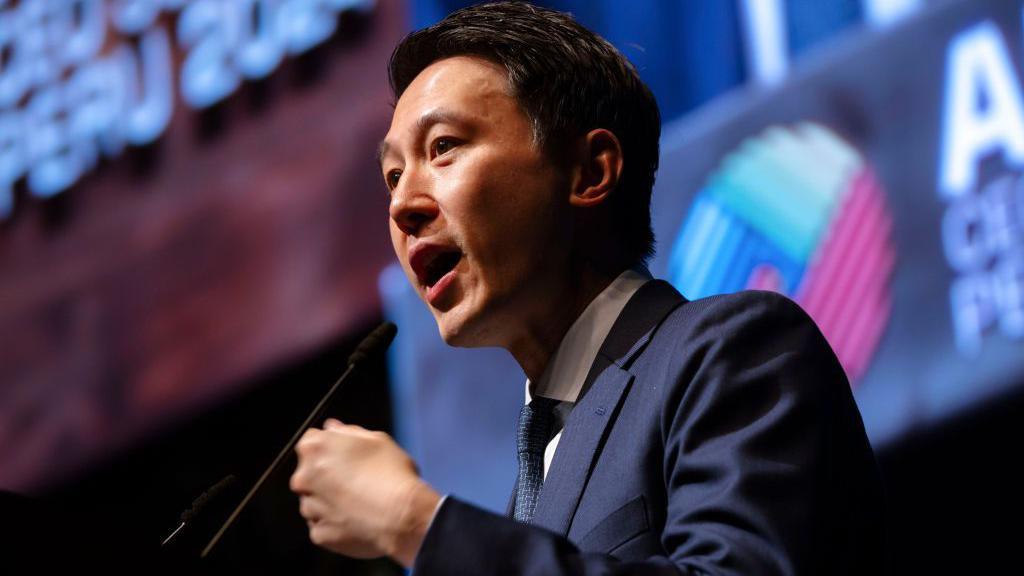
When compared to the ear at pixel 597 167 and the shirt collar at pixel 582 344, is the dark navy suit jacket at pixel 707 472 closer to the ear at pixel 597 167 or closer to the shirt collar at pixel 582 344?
the shirt collar at pixel 582 344

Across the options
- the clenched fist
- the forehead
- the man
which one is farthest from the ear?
the clenched fist

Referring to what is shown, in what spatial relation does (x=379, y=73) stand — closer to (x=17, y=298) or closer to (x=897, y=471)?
(x=17, y=298)

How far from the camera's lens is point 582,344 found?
1642mm

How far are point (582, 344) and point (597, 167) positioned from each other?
273mm

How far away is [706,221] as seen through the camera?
2.73 metres

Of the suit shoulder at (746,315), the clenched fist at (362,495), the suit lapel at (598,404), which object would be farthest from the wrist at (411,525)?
the suit shoulder at (746,315)

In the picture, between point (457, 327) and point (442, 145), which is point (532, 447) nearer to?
point (457, 327)

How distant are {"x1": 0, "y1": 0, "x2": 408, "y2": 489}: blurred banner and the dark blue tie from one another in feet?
5.70

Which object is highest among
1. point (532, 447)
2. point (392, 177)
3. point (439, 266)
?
point (392, 177)

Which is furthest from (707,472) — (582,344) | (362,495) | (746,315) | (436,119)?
(436,119)

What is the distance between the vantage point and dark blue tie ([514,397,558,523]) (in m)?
1.59

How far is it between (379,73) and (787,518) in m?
2.49

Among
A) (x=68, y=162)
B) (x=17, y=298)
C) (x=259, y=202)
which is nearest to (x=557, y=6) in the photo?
(x=259, y=202)

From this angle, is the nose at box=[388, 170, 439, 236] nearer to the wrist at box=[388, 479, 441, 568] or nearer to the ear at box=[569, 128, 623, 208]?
the ear at box=[569, 128, 623, 208]
